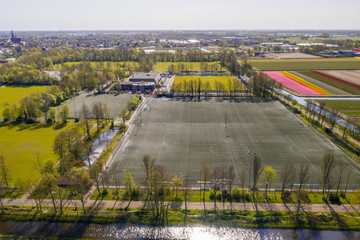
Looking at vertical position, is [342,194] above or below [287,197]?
above

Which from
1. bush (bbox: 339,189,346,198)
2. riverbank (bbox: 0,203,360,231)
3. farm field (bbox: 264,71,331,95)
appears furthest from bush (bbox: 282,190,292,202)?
farm field (bbox: 264,71,331,95)

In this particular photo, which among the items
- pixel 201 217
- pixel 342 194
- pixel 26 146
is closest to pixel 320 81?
pixel 342 194

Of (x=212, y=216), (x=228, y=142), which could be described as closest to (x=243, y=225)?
(x=212, y=216)

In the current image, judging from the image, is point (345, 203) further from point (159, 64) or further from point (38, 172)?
point (159, 64)

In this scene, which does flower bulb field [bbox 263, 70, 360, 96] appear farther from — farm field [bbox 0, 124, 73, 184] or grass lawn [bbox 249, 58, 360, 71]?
farm field [bbox 0, 124, 73, 184]

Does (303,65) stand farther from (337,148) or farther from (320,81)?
(337,148)

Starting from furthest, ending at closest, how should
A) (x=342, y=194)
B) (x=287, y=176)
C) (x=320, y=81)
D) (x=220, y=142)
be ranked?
1. (x=320, y=81)
2. (x=220, y=142)
3. (x=342, y=194)
4. (x=287, y=176)

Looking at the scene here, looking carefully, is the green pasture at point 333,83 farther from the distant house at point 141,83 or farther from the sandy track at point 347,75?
the distant house at point 141,83

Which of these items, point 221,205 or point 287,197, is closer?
point 221,205
